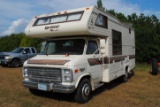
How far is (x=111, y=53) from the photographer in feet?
29.3

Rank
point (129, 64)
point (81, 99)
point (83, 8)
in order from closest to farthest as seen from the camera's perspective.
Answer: point (81, 99) < point (83, 8) < point (129, 64)

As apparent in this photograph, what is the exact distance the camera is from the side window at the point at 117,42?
9331 mm

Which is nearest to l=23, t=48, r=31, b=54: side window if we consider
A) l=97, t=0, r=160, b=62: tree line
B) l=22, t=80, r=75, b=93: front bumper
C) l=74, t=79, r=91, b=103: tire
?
l=97, t=0, r=160, b=62: tree line

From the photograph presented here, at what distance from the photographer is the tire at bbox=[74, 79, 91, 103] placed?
23.0ft

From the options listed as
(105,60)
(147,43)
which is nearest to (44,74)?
(105,60)

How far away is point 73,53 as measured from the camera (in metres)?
7.47

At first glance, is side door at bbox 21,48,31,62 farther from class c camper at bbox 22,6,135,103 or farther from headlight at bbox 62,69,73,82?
headlight at bbox 62,69,73,82

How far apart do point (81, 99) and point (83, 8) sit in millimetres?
3049

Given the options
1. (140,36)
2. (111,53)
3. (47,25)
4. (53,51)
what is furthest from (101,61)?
(140,36)

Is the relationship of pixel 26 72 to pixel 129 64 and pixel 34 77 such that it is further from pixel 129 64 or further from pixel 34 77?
pixel 129 64

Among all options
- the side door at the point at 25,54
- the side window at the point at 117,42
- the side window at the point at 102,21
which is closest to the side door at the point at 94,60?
the side window at the point at 102,21

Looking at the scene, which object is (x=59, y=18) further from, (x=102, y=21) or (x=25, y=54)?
(x=25, y=54)

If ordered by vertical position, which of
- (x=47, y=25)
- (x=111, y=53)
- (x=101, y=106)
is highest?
(x=47, y=25)

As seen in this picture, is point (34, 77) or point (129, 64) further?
point (129, 64)
